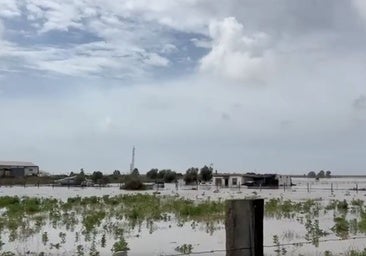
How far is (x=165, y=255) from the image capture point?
1088 cm

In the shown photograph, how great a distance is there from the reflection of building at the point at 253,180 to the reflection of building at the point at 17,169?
3236cm

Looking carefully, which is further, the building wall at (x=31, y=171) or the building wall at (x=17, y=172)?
the building wall at (x=31, y=171)

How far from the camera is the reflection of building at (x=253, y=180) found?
71.2 meters

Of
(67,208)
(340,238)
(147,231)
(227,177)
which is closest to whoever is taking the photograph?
(340,238)

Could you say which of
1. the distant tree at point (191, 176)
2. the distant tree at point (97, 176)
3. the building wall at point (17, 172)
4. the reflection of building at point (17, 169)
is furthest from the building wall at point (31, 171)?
the distant tree at point (191, 176)

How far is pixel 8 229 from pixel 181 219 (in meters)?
6.47

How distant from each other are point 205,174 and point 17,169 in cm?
3386

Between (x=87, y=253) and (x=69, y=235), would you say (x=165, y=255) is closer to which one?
(x=87, y=253)

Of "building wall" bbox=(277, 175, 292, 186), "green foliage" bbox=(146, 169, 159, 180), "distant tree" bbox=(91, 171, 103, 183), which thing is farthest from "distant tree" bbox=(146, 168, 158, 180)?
"building wall" bbox=(277, 175, 292, 186)

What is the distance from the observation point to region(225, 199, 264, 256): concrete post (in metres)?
4.02

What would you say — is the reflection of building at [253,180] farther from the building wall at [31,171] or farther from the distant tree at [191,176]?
the building wall at [31,171]

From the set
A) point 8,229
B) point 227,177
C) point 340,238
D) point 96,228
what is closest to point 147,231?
point 96,228

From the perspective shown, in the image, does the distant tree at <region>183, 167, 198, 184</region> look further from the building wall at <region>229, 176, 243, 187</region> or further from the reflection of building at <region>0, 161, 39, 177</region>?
the reflection of building at <region>0, 161, 39, 177</region>

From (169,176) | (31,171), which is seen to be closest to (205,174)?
(169,176)
